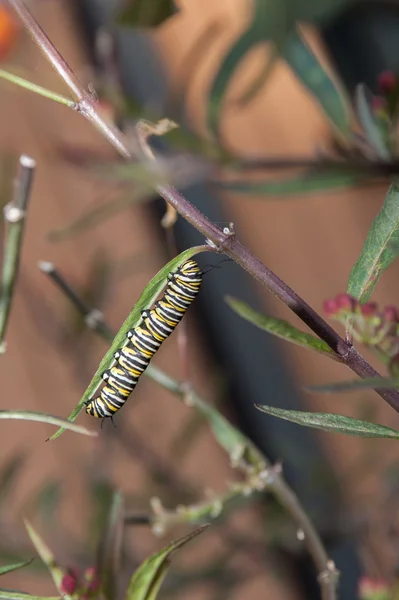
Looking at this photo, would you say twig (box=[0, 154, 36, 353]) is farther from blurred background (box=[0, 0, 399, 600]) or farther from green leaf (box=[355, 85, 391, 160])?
blurred background (box=[0, 0, 399, 600])

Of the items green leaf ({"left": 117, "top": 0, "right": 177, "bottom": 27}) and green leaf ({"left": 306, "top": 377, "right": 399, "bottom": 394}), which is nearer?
green leaf ({"left": 306, "top": 377, "right": 399, "bottom": 394})

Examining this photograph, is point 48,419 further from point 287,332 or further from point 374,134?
point 374,134

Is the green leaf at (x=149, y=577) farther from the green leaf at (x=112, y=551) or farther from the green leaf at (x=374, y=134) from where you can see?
the green leaf at (x=374, y=134)

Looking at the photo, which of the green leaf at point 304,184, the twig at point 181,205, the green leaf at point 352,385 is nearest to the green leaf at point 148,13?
the green leaf at point 304,184

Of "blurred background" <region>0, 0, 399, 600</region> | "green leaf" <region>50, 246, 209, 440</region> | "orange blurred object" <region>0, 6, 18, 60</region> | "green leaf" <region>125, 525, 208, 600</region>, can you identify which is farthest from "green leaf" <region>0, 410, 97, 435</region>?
"blurred background" <region>0, 0, 399, 600</region>

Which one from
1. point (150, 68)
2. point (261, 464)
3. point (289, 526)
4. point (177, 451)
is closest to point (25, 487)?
point (177, 451)

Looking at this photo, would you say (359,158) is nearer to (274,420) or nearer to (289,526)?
(289,526)

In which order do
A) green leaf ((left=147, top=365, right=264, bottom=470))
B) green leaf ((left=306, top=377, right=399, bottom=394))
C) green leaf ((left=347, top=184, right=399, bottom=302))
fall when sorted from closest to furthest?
green leaf ((left=306, top=377, right=399, bottom=394))
green leaf ((left=347, top=184, right=399, bottom=302))
green leaf ((left=147, top=365, right=264, bottom=470))
